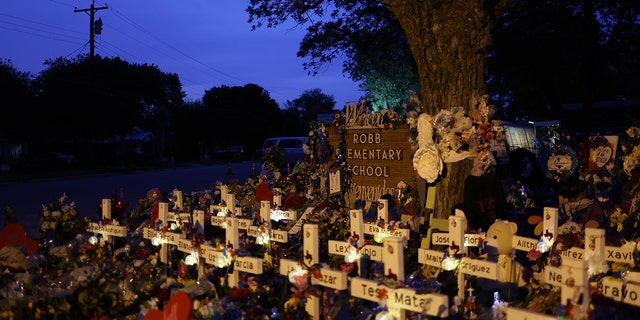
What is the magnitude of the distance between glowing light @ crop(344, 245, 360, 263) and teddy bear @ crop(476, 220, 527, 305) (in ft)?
3.73

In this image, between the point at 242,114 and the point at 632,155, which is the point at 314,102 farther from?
the point at 632,155

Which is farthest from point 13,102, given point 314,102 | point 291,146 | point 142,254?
point 314,102

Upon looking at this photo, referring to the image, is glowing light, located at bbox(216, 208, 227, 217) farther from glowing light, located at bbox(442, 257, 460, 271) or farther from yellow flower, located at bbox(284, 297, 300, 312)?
glowing light, located at bbox(442, 257, 460, 271)

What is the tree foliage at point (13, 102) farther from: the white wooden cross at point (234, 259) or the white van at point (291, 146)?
the white wooden cross at point (234, 259)

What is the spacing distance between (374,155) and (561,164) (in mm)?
3056

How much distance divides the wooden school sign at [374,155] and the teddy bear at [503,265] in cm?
442

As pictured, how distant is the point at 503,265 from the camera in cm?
600

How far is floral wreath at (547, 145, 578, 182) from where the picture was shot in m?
10.5

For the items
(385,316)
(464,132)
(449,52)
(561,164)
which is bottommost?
(385,316)

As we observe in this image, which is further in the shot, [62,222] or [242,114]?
[242,114]

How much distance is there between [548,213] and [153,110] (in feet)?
176

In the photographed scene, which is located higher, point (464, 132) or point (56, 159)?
point (464, 132)

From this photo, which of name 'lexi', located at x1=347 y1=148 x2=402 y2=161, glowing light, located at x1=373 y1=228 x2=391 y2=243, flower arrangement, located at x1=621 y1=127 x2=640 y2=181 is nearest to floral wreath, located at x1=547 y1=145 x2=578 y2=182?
flower arrangement, located at x1=621 y1=127 x2=640 y2=181

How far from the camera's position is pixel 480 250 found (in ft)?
20.0
